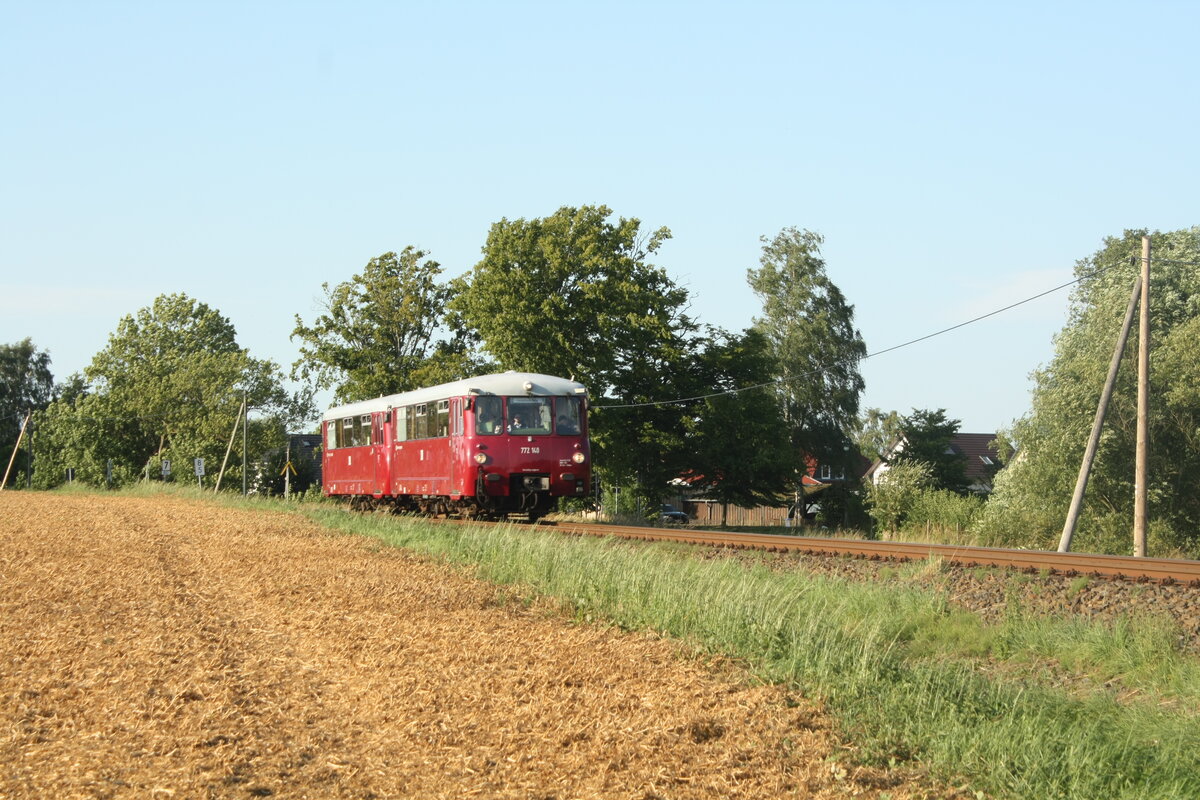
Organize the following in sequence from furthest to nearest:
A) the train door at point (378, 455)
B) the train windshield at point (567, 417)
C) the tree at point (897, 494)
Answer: the tree at point (897, 494) → the train door at point (378, 455) → the train windshield at point (567, 417)

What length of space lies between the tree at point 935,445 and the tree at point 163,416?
119ft

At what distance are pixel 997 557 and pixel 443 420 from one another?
45.9ft

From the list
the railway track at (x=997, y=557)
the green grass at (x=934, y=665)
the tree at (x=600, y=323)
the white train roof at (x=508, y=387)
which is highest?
the tree at (x=600, y=323)

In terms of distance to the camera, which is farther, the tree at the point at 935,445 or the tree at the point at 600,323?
the tree at the point at 935,445

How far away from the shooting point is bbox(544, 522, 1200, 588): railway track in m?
13.7

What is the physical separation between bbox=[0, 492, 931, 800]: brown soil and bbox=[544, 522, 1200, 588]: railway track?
6.33 meters

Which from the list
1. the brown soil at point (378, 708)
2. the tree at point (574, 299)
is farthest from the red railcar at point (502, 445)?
the tree at point (574, 299)

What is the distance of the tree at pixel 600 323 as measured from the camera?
50844mm

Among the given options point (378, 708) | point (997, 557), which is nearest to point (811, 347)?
point (997, 557)

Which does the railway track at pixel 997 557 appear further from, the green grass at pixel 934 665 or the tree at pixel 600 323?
the tree at pixel 600 323

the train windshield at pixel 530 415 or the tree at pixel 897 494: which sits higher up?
the train windshield at pixel 530 415

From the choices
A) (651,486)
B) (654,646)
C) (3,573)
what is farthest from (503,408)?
(651,486)

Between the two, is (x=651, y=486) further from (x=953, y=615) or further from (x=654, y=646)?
(x=654, y=646)

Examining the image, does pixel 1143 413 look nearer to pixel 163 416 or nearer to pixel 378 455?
pixel 378 455
